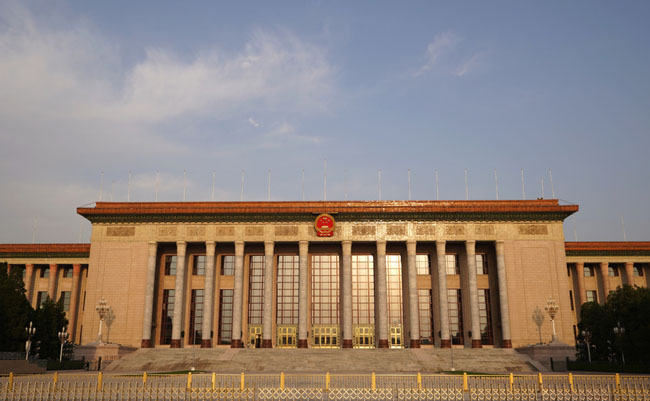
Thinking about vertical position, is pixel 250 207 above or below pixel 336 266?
above

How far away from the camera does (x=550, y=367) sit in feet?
129

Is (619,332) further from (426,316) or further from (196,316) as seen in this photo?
(196,316)


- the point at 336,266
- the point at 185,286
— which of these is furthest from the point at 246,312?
the point at 336,266

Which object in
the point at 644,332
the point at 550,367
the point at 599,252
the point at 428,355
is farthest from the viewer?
the point at 599,252

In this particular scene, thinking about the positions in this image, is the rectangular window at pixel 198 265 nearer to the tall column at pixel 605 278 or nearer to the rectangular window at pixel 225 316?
the rectangular window at pixel 225 316

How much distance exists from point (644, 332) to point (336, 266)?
2707cm

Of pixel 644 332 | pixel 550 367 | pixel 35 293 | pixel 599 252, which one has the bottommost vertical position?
pixel 550 367

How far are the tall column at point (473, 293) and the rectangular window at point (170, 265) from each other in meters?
28.4

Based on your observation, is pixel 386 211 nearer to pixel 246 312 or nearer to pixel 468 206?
pixel 468 206

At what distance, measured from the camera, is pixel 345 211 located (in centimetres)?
4978

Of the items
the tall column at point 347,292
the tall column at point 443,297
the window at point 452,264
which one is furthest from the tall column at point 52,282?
the window at point 452,264

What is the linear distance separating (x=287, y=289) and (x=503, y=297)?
20.4m

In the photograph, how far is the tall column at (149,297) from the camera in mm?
47812

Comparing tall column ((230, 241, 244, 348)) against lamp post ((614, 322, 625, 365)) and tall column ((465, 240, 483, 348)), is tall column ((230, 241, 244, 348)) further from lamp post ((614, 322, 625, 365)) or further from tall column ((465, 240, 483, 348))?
lamp post ((614, 322, 625, 365))
